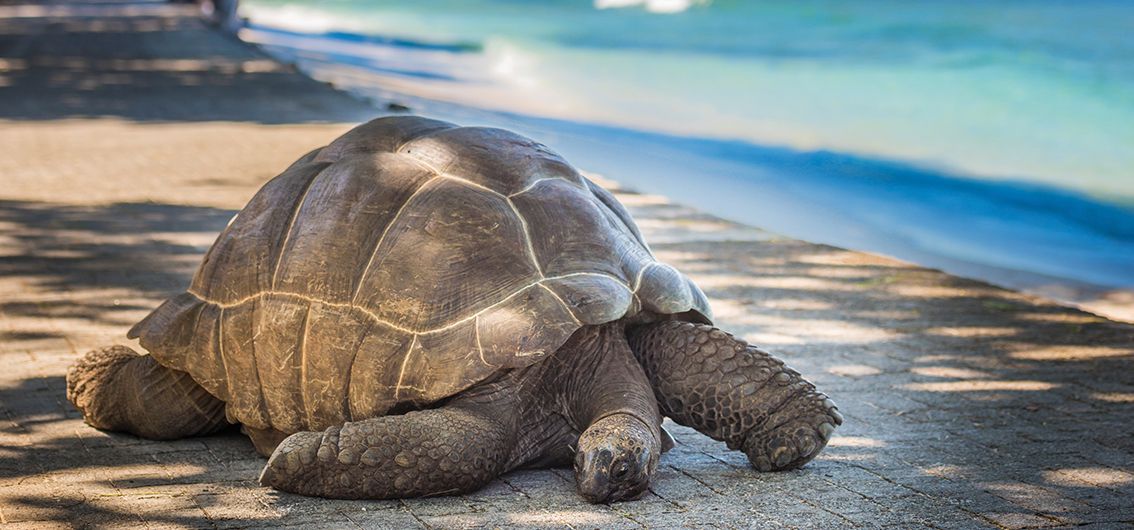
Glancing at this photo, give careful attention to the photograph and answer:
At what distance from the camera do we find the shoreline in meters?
13.8

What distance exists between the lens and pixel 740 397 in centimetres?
491

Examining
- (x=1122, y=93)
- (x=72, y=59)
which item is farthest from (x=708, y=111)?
(x=72, y=59)

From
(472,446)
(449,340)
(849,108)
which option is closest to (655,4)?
(849,108)

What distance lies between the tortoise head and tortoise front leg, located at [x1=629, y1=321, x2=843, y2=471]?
0.41 m

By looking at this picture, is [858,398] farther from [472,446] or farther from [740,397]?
[472,446]

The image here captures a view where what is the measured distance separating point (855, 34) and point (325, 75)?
87.7ft

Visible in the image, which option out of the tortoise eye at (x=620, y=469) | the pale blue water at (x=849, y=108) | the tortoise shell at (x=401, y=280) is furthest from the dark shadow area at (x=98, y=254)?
the pale blue water at (x=849, y=108)

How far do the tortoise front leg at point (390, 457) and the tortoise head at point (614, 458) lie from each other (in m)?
0.36

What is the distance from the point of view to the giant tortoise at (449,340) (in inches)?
181

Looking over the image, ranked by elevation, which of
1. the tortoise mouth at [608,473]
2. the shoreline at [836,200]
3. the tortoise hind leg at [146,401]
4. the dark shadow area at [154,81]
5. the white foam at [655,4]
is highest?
the white foam at [655,4]

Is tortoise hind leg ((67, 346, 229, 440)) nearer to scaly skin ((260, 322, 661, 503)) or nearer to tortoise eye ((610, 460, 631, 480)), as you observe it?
scaly skin ((260, 322, 661, 503))

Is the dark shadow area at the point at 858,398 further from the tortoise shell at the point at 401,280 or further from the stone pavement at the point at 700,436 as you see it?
the tortoise shell at the point at 401,280

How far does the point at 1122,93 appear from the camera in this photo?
33.5 meters

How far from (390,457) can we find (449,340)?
1.53 feet
